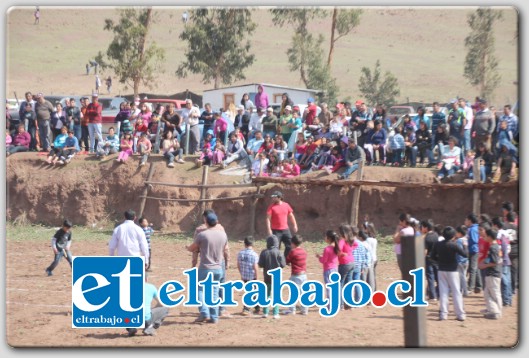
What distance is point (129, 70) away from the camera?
4162cm

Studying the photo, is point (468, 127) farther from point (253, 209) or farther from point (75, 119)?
point (75, 119)

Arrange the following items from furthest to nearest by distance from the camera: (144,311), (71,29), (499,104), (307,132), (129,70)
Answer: (71,29) → (499,104) → (129,70) → (307,132) → (144,311)

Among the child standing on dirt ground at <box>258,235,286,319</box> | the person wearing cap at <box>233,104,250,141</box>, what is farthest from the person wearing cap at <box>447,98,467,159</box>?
the child standing on dirt ground at <box>258,235,286,319</box>

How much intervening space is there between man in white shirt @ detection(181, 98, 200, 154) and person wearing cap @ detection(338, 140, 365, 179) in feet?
15.8

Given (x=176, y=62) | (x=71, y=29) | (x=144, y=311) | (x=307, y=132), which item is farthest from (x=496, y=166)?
(x=71, y=29)

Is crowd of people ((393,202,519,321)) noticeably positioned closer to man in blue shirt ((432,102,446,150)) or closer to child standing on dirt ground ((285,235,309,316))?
child standing on dirt ground ((285,235,309,316))

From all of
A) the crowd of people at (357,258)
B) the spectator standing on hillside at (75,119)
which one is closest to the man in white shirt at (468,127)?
the crowd of people at (357,258)

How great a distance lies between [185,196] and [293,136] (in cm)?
351

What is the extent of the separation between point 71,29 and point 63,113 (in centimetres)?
6220

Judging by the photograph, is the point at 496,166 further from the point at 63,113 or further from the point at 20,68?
the point at 20,68

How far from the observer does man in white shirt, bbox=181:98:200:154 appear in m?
25.1

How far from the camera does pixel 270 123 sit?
25.0 meters

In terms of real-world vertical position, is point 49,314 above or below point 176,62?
below

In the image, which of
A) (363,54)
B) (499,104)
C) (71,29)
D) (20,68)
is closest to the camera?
(499,104)
